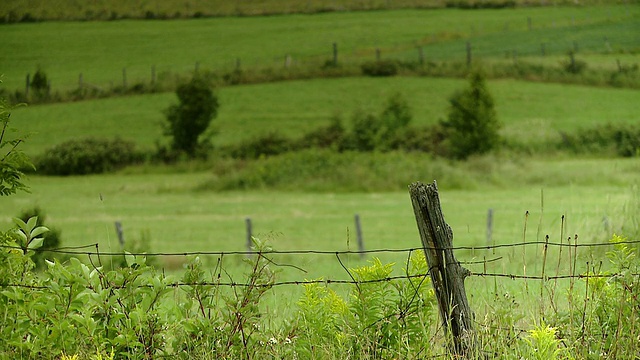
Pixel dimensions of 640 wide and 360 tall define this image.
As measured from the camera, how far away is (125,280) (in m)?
4.61

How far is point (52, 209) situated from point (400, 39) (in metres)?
30.5

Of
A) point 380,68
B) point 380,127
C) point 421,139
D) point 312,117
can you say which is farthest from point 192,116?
point 380,68

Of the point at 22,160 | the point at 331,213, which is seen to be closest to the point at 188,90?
the point at 331,213

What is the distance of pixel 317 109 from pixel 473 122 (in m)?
10.5

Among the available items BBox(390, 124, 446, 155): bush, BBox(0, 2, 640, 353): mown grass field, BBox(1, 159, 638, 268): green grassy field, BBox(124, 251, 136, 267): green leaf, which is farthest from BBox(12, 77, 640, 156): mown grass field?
BBox(124, 251, 136, 267): green leaf

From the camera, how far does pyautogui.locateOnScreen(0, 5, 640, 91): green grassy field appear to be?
5331 cm

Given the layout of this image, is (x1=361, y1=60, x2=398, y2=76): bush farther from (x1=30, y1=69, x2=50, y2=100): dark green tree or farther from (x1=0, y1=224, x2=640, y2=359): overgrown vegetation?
(x1=0, y1=224, x2=640, y2=359): overgrown vegetation

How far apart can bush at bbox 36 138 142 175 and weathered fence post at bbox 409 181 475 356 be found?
4258 centimetres

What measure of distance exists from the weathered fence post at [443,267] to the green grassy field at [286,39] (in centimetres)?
4956

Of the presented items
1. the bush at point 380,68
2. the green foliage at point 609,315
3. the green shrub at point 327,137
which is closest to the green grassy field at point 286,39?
the bush at point 380,68

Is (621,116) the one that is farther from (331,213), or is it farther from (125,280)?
(125,280)

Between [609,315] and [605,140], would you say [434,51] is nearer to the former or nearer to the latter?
[605,140]

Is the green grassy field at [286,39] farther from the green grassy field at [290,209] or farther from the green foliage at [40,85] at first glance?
the green grassy field at [290,209]

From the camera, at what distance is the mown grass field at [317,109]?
160ft
